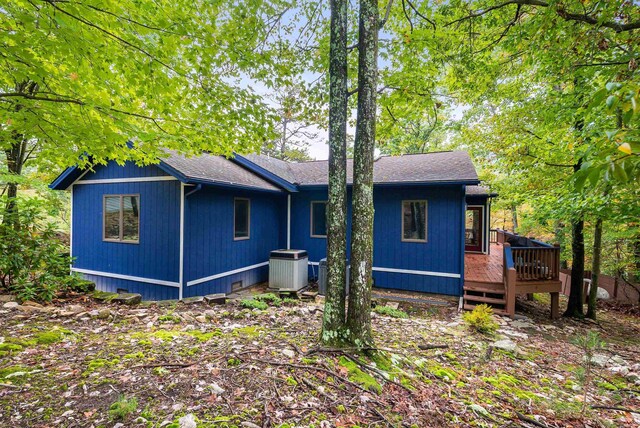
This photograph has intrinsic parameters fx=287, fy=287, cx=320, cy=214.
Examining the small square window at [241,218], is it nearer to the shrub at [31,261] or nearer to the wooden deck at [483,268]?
the shrub at [31,261]

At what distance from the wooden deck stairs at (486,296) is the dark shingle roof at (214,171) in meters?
6.09

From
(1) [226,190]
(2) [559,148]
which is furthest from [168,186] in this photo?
(2) [559,148]

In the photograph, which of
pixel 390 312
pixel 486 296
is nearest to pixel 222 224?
pixel 390 312

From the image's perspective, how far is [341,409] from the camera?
2.26 metres

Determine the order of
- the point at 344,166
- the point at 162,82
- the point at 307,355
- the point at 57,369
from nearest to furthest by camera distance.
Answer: the point at 57,369, the point at 307,355, the point at 344,166, the point at 162,82

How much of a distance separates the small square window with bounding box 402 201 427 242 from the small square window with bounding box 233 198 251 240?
15.1 feet

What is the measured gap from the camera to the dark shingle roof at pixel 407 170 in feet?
25.3

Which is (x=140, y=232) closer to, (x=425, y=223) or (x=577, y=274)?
(x=425, y=223)

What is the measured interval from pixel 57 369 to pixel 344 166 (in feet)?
11.3

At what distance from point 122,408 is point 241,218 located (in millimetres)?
6631

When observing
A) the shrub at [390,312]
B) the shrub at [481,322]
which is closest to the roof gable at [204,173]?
the shrub at [390,312]

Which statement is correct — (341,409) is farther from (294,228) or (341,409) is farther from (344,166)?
(294,228)

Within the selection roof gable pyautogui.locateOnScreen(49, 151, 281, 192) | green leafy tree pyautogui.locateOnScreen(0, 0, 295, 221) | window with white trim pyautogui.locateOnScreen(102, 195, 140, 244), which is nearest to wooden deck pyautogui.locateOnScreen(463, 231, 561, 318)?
green leafy tree pyautogui.locateOnScreen(0, 0, 295, 221)

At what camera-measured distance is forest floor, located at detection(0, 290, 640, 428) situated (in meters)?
2.12
